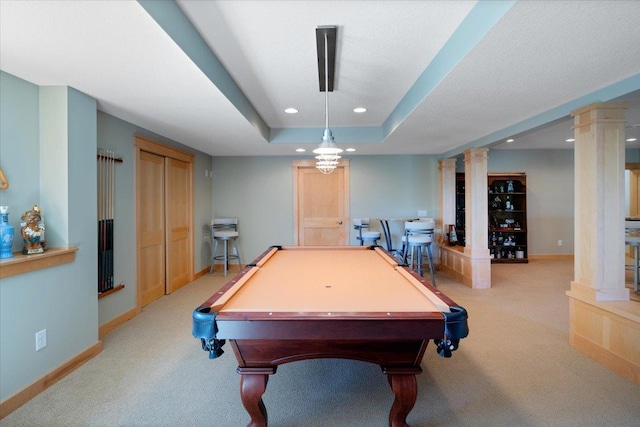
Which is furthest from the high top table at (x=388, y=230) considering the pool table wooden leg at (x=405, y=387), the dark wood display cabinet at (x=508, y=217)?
the pool table wooden leg at (x=405, y=387)

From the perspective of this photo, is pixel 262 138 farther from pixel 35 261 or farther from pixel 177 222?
pixel 35 261

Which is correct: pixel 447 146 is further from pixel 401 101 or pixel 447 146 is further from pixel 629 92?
pixel 629 92

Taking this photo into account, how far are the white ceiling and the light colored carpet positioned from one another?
2.08 meters

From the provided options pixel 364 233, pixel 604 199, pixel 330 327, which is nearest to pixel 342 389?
pixel 330 327

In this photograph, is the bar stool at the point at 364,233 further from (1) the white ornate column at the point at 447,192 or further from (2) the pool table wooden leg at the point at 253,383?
(2) the pool table wooden leg at the point at 253,383

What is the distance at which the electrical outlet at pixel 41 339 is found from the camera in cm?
220

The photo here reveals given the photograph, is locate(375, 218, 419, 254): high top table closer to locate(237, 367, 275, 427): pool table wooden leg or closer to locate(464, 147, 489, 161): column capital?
locate(464, 147, 489, 161): column capital

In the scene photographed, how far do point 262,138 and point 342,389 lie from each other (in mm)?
3198

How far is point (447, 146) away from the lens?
5105mm

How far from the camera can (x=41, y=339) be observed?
223 centimetres

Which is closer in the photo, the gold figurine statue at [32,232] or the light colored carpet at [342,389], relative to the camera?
the light colored carpet at [342,389]

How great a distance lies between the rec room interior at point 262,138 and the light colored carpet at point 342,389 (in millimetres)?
18

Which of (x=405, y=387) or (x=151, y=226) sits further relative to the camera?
(x=151, y=226)

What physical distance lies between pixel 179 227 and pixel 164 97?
262cm
